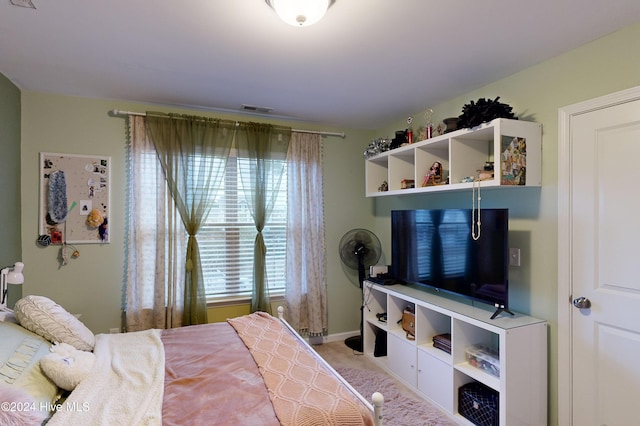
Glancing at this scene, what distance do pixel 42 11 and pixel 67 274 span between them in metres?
2.14

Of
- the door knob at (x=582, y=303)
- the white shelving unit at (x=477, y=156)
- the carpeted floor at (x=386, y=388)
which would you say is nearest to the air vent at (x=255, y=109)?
the white shelving unit at (x=477, y=156)

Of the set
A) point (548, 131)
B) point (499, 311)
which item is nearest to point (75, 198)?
point (499, 311)

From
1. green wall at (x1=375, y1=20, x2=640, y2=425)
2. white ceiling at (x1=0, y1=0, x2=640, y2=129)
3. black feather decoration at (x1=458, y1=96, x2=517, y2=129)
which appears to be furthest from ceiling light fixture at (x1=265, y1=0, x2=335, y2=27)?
green wall at (x1=375, y1=20, x2=640, y2=425)

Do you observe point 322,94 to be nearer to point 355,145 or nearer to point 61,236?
point 355,145

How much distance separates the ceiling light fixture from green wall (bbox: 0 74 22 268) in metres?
2.26

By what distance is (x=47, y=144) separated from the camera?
2.88 meters

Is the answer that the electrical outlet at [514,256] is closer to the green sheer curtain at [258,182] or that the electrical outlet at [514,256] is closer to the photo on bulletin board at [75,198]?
the green sheer curtain at [258,182]

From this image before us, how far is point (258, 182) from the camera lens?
3.47 metres

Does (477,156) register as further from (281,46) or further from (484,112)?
(281,46)

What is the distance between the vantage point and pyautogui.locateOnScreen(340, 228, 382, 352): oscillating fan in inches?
146

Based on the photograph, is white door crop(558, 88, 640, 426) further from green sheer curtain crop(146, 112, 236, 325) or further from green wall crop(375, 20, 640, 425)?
green sheer curtain crop(146, 112, 236, 325)

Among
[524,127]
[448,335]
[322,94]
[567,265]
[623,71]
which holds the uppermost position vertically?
[322,94]

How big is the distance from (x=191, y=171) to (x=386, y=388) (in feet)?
8.71

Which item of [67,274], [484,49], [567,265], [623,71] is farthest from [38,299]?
[623,71]
